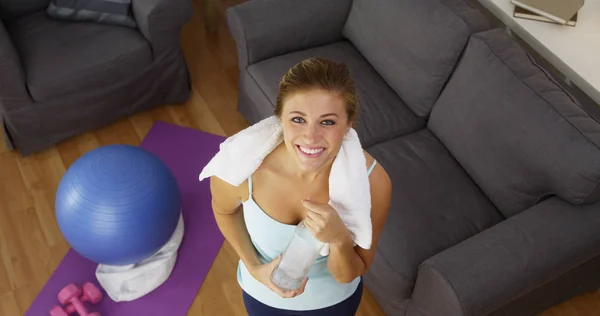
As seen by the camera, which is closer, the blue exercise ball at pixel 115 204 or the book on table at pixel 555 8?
the blue exercise ball at pixel 115 204

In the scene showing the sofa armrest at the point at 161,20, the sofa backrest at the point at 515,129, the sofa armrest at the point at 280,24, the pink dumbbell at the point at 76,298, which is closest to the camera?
the sofa backrest at the point at 515,129

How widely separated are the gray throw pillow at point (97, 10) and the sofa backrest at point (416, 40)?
1.08 metres

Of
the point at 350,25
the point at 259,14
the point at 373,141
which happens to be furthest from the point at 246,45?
the point at 373,141

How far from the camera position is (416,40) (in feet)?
7.67

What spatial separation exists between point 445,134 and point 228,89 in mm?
1276

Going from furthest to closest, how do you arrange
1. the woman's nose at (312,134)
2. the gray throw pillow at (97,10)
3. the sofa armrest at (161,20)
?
the gray throw pillow at (97,10), the sofa armrest at (161,20), the woman's nose at (312,134)

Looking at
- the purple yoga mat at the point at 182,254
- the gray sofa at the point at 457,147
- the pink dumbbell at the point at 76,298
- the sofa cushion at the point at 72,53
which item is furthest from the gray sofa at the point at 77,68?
the pink dumbbell at the point at 76,298

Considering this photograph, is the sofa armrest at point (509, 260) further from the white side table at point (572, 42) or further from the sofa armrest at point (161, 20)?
the sofa armrest at point (161, 20)

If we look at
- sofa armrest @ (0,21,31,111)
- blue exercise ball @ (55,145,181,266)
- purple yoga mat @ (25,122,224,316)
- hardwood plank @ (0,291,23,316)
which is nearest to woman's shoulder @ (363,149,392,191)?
blue exercise ball @ (55,145,181,266)

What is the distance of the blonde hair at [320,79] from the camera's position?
1.15 meters

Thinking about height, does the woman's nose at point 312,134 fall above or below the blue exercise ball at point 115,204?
above

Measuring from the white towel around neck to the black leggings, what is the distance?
291 mm

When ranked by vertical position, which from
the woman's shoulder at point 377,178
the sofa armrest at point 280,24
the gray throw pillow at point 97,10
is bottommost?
the gray throw pillow at point 97,10

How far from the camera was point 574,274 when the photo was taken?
2.09 meters
